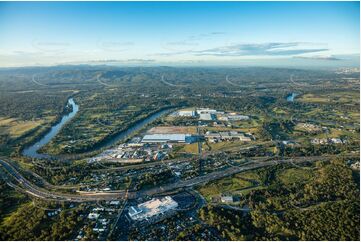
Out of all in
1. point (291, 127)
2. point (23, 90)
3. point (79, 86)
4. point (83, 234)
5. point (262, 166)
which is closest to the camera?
point (83, 234)

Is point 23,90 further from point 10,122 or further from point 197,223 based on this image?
point 197,223

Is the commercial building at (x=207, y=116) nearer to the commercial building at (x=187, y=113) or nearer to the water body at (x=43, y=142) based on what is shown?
the commercial building at (x=187, y=113)

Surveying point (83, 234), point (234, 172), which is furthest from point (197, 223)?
point (234, 172)

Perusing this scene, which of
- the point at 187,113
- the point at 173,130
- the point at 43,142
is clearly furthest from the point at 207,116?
the point at 43,142

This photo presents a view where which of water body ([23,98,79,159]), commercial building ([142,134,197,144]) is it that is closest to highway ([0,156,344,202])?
water body ([23,98,79,159])

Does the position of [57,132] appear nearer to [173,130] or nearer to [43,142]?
[43,142]
